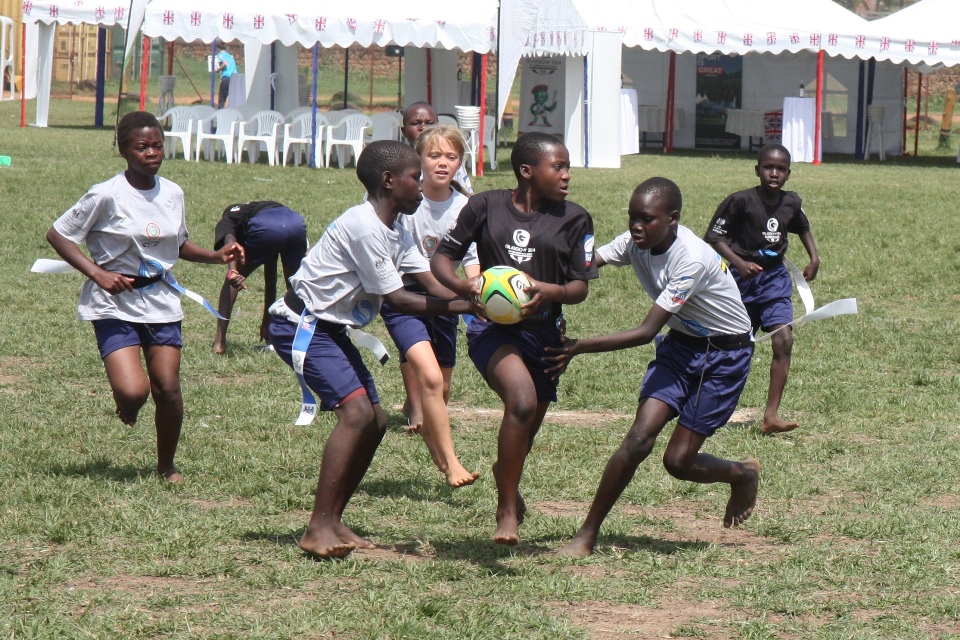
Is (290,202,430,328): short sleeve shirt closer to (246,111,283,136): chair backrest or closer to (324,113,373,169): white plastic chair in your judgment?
(324,113,373,169): white plastic chair

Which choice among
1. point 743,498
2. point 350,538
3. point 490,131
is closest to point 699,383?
point 743,498

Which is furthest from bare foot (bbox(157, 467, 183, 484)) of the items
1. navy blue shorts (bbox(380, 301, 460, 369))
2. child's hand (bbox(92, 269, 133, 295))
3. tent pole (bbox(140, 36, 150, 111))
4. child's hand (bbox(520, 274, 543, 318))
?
tent pole (bbox(140, 36, 150, 111))

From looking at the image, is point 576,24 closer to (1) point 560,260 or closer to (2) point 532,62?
(2) point 532,62

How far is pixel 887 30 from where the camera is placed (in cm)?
2423

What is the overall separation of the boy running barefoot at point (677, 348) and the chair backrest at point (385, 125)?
51.0 feet

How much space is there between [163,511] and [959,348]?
6.87 m

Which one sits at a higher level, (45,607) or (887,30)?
(887,30)

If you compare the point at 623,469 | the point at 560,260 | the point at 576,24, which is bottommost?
the point at 623,469

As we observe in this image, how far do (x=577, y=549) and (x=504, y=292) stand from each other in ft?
3.62

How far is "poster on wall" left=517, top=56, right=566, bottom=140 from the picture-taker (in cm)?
2836

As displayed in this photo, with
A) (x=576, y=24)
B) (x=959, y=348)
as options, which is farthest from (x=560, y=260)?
(x=576, y=24)

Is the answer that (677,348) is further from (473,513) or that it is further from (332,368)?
(332,368)

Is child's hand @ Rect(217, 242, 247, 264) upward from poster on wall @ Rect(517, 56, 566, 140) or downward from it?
downward

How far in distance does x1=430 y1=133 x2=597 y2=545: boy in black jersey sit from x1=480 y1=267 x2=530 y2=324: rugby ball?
10 centimetres
